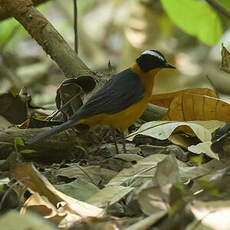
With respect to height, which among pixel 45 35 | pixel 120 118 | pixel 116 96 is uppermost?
pixel 45 35

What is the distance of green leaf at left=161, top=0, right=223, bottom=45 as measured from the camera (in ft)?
15.7

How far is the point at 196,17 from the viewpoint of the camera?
501 cm

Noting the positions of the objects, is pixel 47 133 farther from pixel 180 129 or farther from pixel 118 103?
pixel 180 129

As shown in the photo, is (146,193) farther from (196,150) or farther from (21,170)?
(196,150)

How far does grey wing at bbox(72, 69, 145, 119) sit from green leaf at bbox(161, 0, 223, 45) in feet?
2.30

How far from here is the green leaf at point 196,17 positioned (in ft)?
15.7

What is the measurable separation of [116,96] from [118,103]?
0.15ft

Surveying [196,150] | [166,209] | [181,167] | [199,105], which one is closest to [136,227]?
[166,209]

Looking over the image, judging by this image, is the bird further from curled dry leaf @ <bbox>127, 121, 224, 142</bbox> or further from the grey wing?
curled dry leaf @ <bbox>127, 121, 224, 142</bbox>

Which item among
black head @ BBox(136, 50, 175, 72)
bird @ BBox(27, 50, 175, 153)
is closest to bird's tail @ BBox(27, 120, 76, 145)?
bird @ BBox(27, 50, 175, 153)

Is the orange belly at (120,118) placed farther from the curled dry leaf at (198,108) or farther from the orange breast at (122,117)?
the curled dry leaf at (198,108)

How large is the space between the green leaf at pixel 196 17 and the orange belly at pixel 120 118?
3.13ft

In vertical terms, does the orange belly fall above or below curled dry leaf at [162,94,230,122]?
above

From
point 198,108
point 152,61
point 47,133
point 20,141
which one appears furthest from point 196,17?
point 20,141
